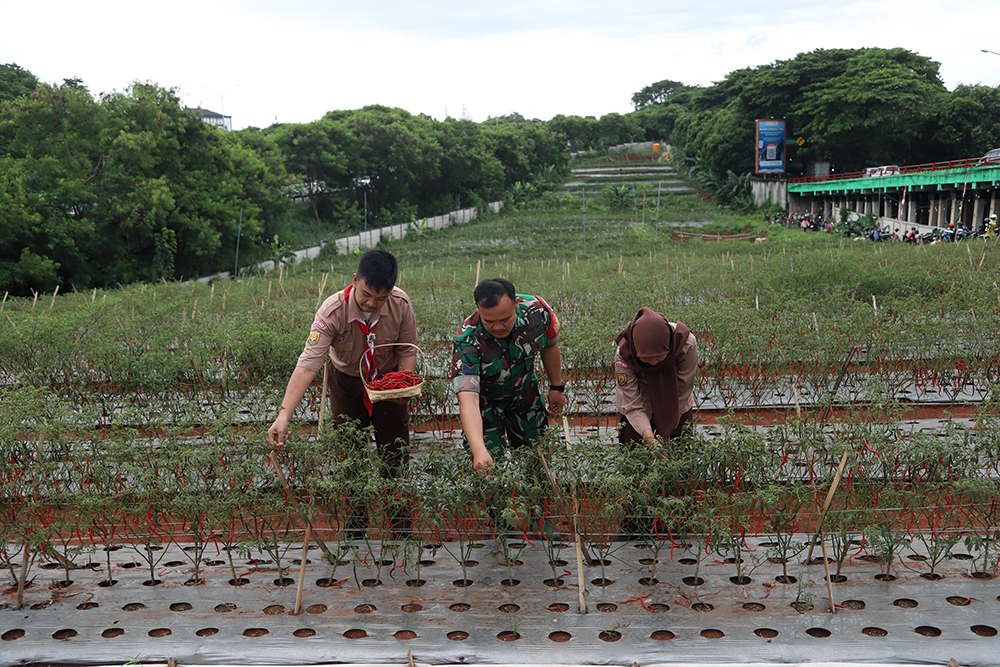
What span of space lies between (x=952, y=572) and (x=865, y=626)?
0.64 m

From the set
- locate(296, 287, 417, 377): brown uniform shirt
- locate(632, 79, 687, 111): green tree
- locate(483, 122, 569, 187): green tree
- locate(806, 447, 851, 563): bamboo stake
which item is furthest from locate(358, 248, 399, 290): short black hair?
locate(632, 79, 687, 111): green tree

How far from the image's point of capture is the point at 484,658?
248cm

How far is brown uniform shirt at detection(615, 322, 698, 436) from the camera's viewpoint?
3.08 m

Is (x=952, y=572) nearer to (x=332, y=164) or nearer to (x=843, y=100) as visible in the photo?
(x=332, y=164)

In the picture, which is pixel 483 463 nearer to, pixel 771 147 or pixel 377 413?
pixel 377 413

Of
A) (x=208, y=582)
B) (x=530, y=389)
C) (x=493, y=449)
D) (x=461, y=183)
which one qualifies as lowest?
(x=208, y=582)

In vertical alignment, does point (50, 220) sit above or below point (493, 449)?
above

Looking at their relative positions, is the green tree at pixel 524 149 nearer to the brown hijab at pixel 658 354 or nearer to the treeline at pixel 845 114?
the treeline at pixel 845 114

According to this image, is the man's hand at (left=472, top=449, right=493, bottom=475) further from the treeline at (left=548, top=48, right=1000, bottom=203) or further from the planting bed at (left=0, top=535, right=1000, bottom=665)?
the treeline at (left=548, top=48, right=1000, bottom=203)

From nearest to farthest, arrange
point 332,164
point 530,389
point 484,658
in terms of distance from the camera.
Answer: point 484,658 → point 530,389 → point 332,164

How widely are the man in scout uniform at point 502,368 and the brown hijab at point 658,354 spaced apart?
0.34 m

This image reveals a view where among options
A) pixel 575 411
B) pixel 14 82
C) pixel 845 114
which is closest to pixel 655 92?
pixel 845 114

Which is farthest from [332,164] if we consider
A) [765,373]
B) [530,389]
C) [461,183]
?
[530,389]

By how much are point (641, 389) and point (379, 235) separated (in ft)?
84.3
